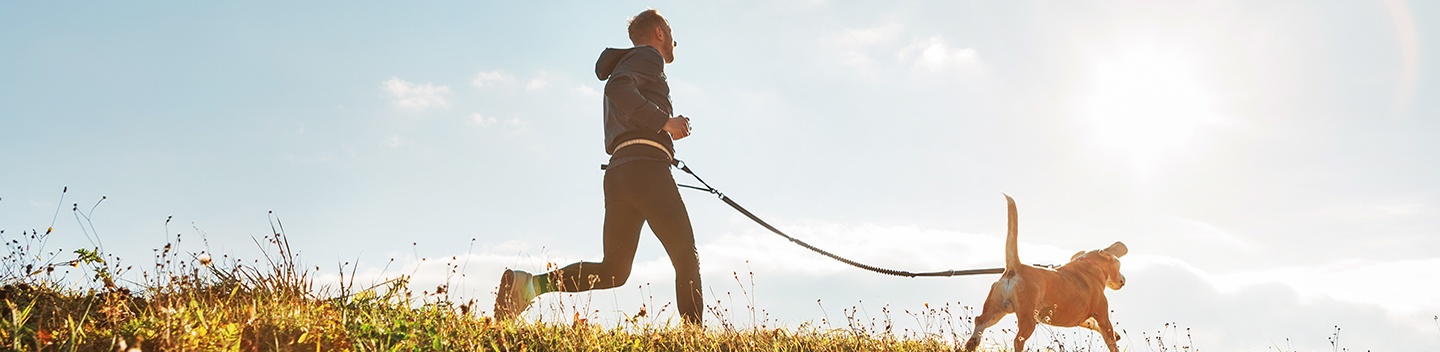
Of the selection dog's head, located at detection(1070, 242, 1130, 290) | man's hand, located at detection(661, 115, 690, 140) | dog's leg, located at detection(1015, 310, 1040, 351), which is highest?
man's hand, located at detection(661, 115, 690, 140)

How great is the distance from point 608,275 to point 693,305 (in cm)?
55

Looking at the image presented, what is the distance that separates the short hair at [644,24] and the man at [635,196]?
0.53 feet

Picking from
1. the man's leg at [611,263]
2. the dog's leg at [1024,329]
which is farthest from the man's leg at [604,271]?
the dog's leg at [1024,329]

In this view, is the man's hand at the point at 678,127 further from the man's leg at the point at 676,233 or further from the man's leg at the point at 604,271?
the man's leg at the point at 604,271

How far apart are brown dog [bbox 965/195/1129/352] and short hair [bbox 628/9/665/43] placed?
2434 mm

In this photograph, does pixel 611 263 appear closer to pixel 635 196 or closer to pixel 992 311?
pixel 635 196

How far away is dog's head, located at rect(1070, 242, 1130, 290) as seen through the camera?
272 inches

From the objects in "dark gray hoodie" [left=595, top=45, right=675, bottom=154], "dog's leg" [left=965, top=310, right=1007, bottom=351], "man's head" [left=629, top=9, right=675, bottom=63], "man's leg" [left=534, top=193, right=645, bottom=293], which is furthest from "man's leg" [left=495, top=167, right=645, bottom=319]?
"dog's leg" [left=965, top=310, right=1007, bottom=351]

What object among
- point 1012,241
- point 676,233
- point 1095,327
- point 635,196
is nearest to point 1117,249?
point 1095,327

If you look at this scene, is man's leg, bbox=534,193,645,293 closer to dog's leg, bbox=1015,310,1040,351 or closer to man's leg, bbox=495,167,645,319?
man's leg, bbox=495,167,645,319

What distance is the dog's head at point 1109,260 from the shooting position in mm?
6918

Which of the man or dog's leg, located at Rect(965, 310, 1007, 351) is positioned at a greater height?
Result: the man

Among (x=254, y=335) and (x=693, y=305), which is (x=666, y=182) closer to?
(x=693, y=305)

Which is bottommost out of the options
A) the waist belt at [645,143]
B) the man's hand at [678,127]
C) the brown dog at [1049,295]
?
the brown dog at [1049,295]
